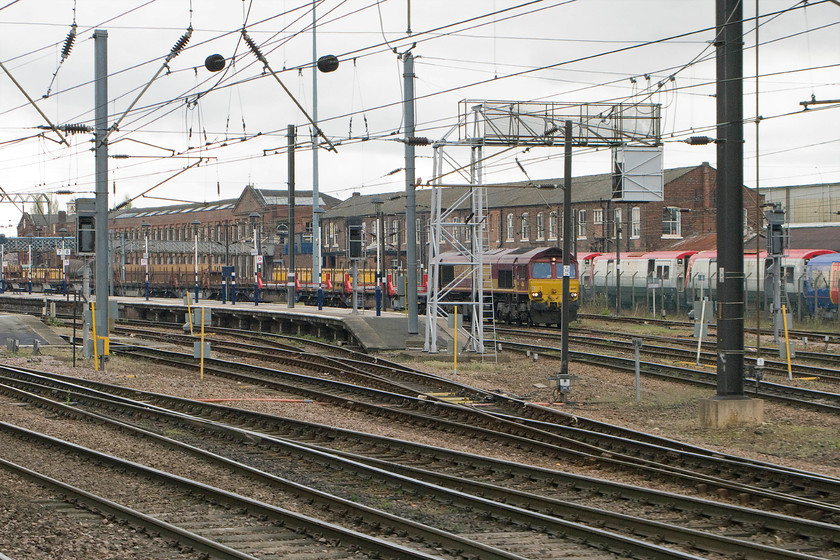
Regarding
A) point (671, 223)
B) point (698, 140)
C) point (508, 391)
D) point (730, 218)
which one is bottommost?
point (508, 391)

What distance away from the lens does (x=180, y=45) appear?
20422 millimetres

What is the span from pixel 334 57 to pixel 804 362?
597 inches

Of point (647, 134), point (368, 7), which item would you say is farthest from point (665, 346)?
point (368, 7)

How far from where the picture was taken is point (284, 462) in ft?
43.0

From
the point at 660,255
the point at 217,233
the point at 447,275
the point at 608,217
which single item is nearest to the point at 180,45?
the point at 447,275

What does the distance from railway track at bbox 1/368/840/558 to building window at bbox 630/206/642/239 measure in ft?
159

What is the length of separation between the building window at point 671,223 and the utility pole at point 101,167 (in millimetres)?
43227

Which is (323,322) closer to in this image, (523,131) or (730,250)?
(523,131)

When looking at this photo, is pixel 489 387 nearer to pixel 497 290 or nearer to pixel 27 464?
pixel 27 464

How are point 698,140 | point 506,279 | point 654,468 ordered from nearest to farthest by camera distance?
point 654,468
point 698,140
point 506,279

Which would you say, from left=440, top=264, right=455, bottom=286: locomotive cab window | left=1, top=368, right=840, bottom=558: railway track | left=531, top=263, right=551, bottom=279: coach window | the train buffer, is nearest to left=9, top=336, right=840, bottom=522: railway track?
the train buffer

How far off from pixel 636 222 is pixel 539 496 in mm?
52702

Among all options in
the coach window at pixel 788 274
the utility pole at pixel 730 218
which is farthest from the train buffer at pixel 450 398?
the coach window at pixel 788 274

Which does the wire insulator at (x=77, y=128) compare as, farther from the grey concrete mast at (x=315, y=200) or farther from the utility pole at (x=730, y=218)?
the grey concrete mast at (x=315, y=200)
